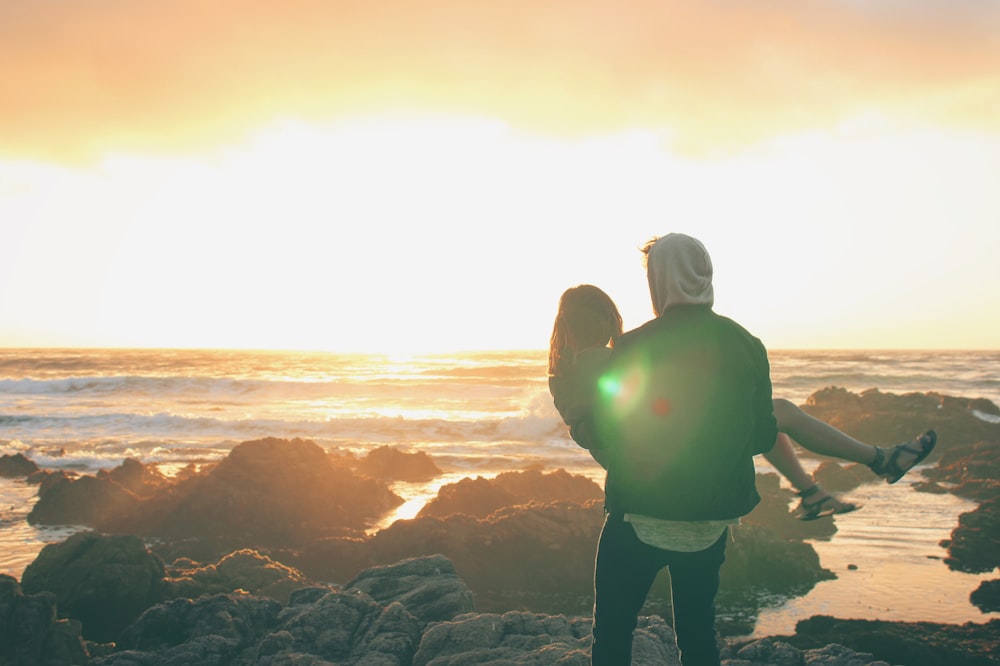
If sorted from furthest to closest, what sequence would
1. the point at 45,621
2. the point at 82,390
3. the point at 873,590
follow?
the point at 82,390 → the point at 873,590 → the point at 45,621

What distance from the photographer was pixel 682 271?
2611 mm

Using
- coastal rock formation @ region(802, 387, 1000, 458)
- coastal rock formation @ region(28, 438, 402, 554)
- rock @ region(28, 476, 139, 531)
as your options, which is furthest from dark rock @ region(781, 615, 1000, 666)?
coastal rock formation @ region(802, 387, 1000, 458)

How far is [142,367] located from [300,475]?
60.3m

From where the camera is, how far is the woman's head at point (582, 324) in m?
2.76

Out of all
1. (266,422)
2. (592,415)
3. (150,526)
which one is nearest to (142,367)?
(266,422)

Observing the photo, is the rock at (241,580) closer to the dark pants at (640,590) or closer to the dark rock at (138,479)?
the dark pants at (640,590)

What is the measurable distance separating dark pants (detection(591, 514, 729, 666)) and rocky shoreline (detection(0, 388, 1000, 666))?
128 cm

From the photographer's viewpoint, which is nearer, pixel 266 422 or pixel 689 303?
pixel 689 303

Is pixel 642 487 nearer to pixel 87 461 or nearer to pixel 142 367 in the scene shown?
pixel 87 461

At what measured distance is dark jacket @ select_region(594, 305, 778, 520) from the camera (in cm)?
253

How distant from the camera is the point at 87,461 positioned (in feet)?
65.2

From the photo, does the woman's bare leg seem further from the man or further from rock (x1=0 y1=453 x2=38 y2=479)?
rock (x1=0 y1=453 x2=38 y2=479)

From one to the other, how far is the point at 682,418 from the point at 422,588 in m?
4.13

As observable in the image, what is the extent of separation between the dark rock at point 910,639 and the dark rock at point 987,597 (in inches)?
27.5
